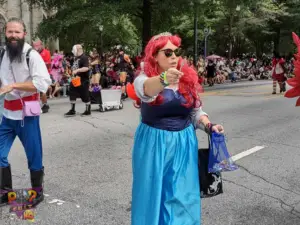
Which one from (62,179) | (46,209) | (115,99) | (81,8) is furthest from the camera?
(81,8)

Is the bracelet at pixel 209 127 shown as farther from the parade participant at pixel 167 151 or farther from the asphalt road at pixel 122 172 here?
the asphalt road at pixel 122 172

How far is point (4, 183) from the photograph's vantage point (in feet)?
13.9

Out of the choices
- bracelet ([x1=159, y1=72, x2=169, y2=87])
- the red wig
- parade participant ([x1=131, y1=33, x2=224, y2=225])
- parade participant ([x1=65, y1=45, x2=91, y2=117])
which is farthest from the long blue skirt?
parade participant ([x1=65, y1=45, x2=91, y2=117])

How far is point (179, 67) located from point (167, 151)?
0.60 metres

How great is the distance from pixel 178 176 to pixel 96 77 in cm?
924

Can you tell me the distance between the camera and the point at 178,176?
2867 millimetres

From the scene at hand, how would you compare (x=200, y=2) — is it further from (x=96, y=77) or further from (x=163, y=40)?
(x=163, y=40)

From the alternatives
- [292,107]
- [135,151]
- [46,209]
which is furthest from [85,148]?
[292,107]

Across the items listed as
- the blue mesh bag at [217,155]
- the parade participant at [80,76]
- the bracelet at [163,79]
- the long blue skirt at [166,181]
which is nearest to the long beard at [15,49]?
the long blue skirt at [166,181]

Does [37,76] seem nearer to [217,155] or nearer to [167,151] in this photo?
[167,151]

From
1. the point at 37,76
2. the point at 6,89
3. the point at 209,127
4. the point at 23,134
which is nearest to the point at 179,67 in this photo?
the point at 209,127

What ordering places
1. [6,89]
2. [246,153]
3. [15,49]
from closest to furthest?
[6,89]
[15,49]
[246,153]

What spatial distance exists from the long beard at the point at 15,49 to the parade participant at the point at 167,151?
60.0 inches

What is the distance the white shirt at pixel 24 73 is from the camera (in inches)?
152
